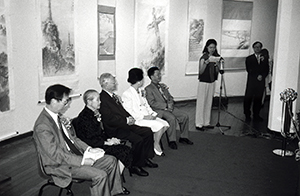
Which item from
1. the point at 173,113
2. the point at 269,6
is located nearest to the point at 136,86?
the point at 173,113

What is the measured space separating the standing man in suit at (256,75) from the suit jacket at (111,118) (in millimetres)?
4329

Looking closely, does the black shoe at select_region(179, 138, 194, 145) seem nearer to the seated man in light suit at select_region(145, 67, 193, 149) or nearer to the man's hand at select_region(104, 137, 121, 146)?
the seated man in light suit at select_region(145, 67, 193, 149)

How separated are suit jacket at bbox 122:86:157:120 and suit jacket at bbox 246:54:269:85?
368 centimetres

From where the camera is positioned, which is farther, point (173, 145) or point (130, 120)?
point (173, 145)

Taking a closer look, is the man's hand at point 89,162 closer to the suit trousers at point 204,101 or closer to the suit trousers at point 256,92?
the suit trousers at point 204,101

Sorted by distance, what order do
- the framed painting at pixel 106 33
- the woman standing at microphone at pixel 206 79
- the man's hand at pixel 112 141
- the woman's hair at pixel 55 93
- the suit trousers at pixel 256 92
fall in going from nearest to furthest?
the woman's hair at pixel 55 93, the man's hand at pixel 112 141, the woman standing at microphone at pixel 206 79, the framed painting at pixel 106 33, the suit trousers at pixel 256 92

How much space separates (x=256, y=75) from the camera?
24.8 feet

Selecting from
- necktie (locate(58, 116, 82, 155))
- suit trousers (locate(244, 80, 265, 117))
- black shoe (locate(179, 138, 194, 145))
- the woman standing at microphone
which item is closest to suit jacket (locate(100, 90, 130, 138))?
necktie (locate(58, 116, 82, 155))

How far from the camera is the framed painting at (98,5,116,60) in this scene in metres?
7.05

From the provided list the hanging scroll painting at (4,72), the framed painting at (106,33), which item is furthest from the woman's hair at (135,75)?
the framed painting at (106,33)

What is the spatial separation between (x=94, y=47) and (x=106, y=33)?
487 mm

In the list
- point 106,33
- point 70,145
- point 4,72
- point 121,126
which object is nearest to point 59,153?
point 70,145

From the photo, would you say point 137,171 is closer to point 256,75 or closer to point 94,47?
point 94,47

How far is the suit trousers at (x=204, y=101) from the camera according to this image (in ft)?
21.4
